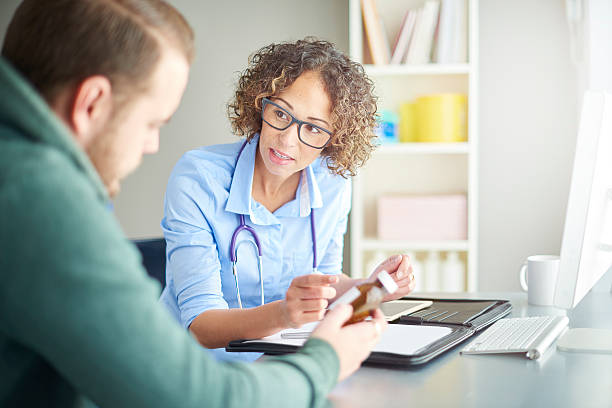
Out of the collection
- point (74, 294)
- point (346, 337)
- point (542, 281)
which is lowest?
point (542, 281)

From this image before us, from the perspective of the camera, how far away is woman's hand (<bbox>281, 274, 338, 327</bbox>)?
3.82 ft

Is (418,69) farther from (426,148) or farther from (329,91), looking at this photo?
(329,91)

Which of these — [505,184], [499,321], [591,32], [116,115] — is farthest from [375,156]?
[116,115]

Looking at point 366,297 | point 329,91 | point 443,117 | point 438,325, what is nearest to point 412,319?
point 438,325

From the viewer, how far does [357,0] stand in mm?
2906

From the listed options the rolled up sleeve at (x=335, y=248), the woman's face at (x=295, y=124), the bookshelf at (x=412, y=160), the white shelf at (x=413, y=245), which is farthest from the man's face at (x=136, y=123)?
the white shelf at (x=413, y=245)

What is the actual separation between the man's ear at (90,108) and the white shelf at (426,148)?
2275 millimetres

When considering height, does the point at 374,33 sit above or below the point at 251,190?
above

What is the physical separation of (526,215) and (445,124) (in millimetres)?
684

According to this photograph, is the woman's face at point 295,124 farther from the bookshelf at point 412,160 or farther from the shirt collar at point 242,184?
the bookshelf at point 412,160

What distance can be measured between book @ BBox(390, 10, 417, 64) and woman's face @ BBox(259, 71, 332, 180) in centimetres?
135

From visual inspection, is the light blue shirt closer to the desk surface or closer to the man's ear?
the desk surface

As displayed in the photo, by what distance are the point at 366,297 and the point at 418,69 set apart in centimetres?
213

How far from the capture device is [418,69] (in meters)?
2.90
